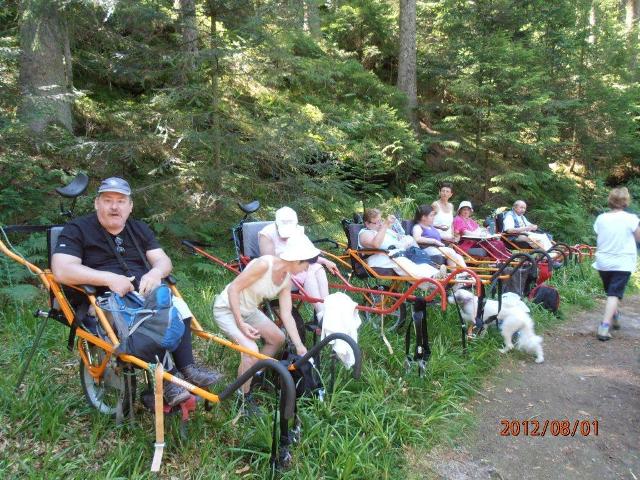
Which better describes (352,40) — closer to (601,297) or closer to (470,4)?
(470,4)

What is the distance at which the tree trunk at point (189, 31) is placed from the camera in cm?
596

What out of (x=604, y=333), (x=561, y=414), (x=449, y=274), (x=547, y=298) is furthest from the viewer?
(x=547, y=298)

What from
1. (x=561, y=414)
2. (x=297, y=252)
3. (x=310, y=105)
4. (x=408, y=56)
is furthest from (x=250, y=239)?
(x=408, y=56)

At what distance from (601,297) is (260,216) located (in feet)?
18.1

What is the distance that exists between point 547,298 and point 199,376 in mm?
5134

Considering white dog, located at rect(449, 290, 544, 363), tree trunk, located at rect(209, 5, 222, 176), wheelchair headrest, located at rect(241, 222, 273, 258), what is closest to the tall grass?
white dog, located at rect(449, 290, 544, 363)

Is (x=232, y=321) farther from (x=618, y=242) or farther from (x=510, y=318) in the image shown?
(x=618, y=242)

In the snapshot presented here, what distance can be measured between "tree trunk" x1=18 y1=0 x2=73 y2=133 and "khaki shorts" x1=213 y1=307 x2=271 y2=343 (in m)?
3.83

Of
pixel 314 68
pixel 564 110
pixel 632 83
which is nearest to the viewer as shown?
pixel 314 68

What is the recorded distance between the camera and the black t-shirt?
3.02 m

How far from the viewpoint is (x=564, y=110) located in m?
12.9

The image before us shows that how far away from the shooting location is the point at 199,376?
279 centimetres

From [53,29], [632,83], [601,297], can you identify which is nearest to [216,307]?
[53,29]

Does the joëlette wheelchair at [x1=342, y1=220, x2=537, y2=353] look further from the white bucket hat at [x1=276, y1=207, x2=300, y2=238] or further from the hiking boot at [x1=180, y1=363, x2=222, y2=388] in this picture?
the hiking boot at [x1=180, y1=363, x2=222, y2=388]
